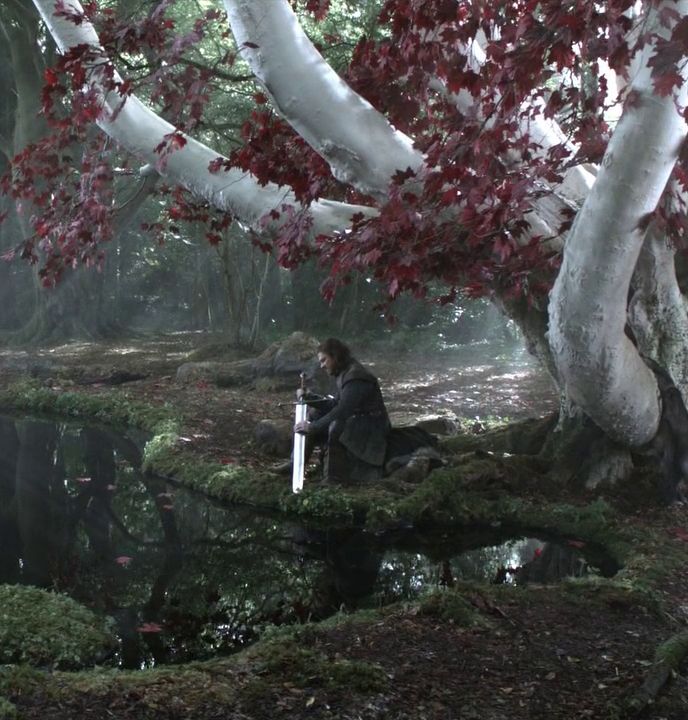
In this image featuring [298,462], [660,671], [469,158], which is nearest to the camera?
[660,671]

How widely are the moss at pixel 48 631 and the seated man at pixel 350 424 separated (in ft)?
10.8

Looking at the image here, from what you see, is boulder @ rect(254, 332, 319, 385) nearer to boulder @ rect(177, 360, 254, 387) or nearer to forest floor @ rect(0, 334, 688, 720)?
boulder @ rect(177, 360, 254, 387)

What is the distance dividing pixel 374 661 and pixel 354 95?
3743 millimetres

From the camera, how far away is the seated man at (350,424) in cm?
858

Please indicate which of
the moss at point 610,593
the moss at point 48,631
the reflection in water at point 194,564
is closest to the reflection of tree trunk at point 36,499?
the reflection in water at point 194,564

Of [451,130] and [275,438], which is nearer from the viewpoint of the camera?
[451,130]

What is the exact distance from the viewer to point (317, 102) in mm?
6160

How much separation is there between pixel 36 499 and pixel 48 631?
418cm

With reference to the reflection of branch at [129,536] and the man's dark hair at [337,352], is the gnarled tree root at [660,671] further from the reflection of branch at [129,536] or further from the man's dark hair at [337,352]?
the man's dark hair at [337,352]

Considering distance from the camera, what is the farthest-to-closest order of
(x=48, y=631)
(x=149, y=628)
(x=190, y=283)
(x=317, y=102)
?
(x=190, y=283) → (x=317, y=102) → (x=149, y=628) → (x=48, y=631)

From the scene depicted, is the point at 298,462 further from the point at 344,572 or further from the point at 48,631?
the point at 48,631

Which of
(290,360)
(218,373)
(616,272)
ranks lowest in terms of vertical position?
(218,373)

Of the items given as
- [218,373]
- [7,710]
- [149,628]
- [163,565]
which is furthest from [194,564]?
[218,373]

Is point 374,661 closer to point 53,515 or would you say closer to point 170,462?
point 53,515
